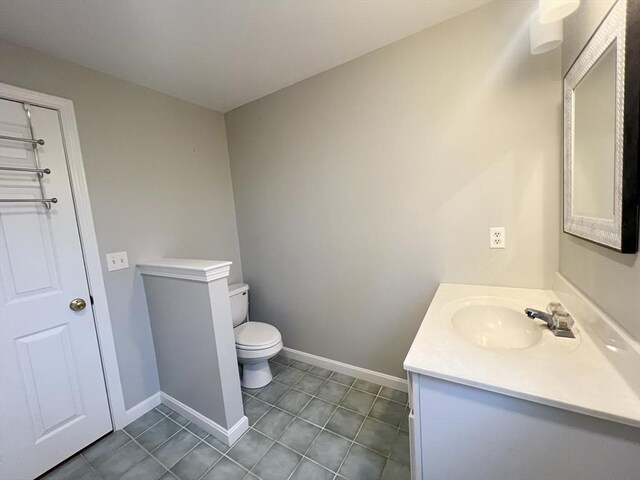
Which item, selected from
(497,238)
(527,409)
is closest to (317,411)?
(527,409)

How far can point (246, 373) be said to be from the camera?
2.07m

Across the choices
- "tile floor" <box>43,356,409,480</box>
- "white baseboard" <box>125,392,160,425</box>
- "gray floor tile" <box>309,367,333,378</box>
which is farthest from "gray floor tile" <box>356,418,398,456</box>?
"white baseboard" <box>125,392,160,425</box>

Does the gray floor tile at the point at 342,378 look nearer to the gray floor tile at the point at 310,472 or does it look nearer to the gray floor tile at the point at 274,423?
the gray floor tile at the point at 274,423

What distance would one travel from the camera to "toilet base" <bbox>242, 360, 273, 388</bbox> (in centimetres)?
206

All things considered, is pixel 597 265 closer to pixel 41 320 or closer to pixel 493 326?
pixel 493 326

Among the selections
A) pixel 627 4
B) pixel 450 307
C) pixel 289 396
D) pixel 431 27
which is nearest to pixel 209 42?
pixel 431 27

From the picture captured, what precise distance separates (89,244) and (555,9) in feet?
8.44

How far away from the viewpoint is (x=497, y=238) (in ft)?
4.77

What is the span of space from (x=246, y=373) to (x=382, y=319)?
3.88ft

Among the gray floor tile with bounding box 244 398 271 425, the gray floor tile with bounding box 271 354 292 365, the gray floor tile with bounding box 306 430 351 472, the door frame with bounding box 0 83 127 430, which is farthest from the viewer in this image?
the gray floor tile with bounding box 271 354 292 365

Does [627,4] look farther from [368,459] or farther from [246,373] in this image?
[246,373]

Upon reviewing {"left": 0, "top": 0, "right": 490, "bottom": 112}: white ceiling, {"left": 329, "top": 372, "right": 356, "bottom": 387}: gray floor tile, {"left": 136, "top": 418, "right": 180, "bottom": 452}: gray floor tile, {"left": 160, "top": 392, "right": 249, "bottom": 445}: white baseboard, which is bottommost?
{"left": 329, "top": 372, "right": 356, "bottom": 387}: gray floor tile

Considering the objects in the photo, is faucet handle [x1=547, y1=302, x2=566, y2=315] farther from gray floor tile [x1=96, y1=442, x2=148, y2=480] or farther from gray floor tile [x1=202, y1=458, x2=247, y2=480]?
gray floor tile [x1=96, y1=442, x2=148, y2=480]

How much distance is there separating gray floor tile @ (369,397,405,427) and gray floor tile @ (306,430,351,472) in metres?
0.29
